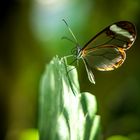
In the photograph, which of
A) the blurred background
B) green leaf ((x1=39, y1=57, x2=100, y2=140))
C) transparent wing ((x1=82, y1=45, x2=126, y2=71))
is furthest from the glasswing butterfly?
the blurred background

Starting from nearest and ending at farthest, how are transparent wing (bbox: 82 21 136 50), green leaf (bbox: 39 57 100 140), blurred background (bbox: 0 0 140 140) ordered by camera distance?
green leaf (bbox: 39 57 100 140)
transparent wing (bbox: 82 21 136 50)
blurred background (bbox: 0 0 140 140)

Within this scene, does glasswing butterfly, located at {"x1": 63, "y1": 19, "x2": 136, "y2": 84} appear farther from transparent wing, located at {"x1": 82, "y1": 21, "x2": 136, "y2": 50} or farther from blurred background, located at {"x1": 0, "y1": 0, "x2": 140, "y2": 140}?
blurred background, located at {"x1": 0, "y1": 0, "x2": 140, "y2": 140}

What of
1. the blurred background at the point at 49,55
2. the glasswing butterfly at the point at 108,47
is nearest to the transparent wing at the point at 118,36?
the glasswing butterfly at the point at 108,47

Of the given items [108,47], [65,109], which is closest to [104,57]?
[108,47]

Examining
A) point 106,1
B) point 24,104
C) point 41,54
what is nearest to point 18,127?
point 24,104

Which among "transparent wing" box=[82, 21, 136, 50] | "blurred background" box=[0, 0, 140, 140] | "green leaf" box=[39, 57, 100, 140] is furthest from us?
"blurred background" box=[0, 0, 140, 140]

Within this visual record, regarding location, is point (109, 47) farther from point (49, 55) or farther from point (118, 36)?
point (49, 55)

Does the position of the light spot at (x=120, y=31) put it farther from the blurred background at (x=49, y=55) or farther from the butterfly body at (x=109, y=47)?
the blurred background at (x=49, y=55)
